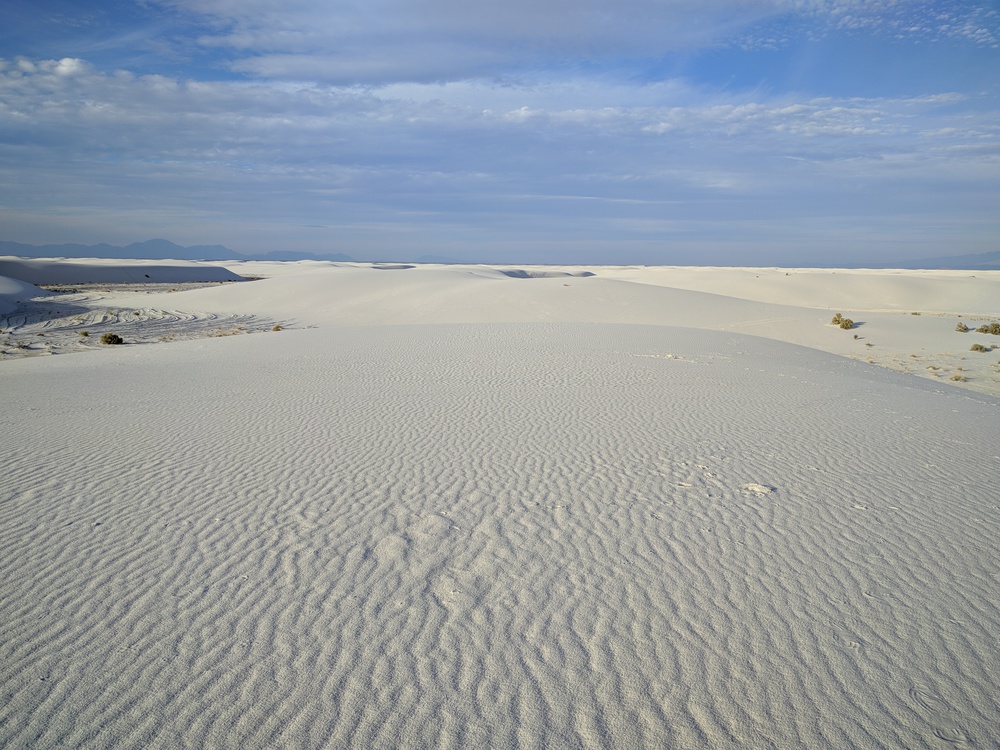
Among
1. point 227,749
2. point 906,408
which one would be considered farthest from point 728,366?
point 227,749

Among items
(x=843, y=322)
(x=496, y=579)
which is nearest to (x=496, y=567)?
(x=496, y=579)

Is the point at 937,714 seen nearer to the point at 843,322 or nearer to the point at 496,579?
the point at 496,579

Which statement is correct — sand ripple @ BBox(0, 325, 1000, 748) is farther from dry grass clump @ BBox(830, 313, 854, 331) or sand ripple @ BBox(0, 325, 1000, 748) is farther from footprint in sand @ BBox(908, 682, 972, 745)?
dry grass clump @ BBox(830, 313, 854, 331)

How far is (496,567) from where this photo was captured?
181 inches

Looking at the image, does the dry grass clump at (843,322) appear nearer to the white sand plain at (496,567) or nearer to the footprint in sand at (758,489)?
the white sand plain at (496,567)

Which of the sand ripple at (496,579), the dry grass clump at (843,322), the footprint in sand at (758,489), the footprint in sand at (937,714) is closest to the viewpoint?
the footprint in sand at (937,714)

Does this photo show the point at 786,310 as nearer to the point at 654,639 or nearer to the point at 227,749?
the point at 654,639

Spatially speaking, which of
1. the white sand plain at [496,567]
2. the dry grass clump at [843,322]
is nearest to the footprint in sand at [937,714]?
the white sand plain at [496,567]

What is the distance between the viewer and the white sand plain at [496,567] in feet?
10.4

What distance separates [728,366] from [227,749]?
13.2m

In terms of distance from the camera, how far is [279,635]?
376 cm

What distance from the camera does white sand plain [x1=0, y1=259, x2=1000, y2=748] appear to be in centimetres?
318

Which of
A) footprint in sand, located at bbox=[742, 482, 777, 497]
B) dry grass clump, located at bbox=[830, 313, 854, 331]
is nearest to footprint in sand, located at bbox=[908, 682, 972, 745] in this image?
footprint in sand, located at bbox=[742, 482, 777, 497]

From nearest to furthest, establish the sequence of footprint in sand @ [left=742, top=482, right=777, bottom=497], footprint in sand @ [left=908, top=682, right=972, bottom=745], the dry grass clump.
→ footprint in sand @ [left=908, top=682, right=972, bottom=745] < footprint in sand @ [left=742, top=482, right=777, bottom=497] < the dry grass clump
